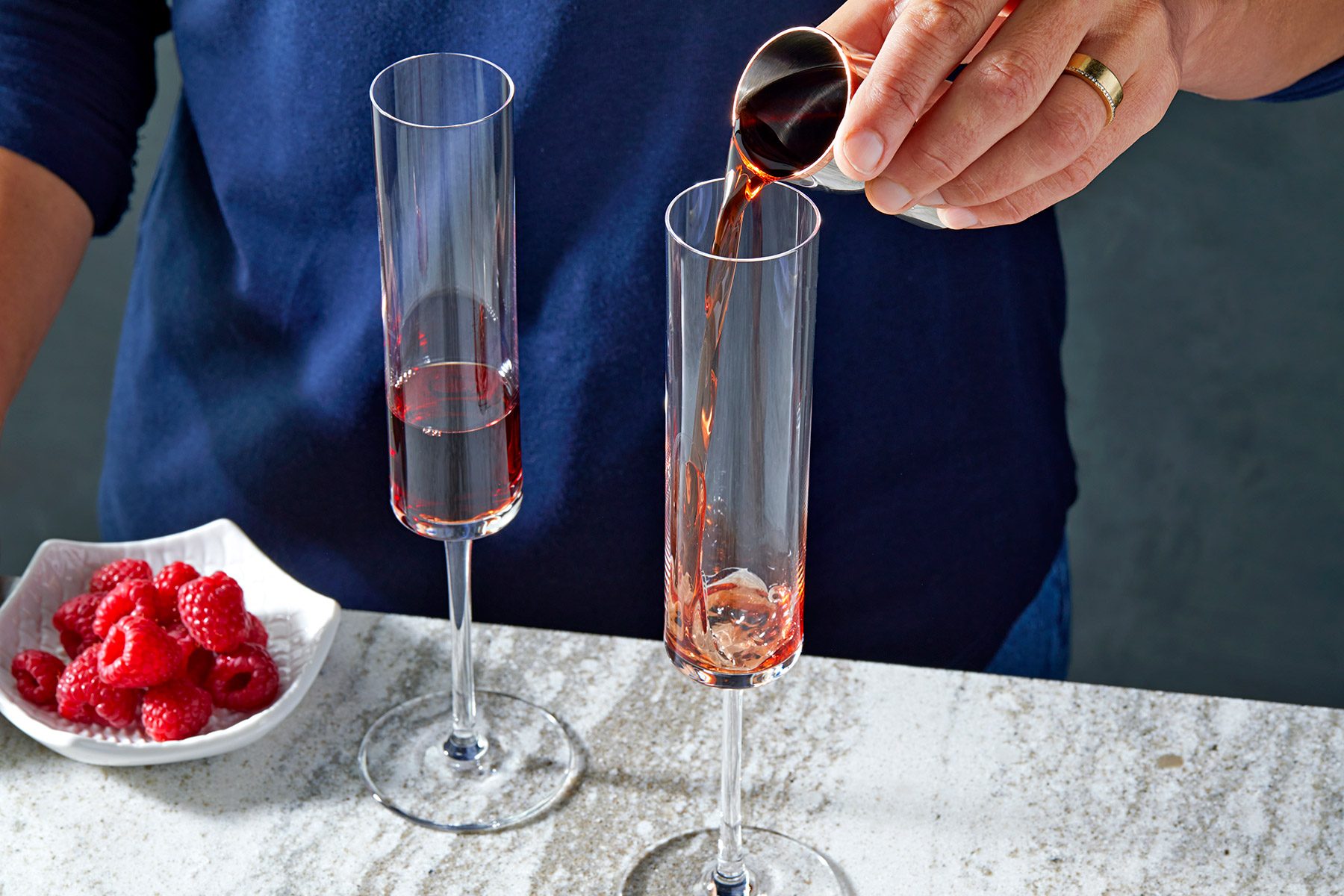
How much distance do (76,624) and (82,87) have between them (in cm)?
46

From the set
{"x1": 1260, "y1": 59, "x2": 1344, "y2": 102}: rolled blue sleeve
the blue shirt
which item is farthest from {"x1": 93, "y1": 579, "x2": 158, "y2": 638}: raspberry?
{"x1": 1260, "y1": 59, "x2": 1344, "y2": 102}: rolled blue sleeve

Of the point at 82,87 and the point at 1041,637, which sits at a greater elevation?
the point at 82,87

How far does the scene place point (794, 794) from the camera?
0.94 meters

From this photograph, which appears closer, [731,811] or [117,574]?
[731,811]

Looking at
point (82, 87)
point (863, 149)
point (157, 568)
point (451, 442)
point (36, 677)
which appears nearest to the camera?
point (863, 149)

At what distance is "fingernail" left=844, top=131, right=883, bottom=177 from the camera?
2.42ft

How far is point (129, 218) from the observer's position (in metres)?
2.48

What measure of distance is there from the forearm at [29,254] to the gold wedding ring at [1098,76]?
2.47 feet

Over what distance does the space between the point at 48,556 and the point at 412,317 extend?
37 cm

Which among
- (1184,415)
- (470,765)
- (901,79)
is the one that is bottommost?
(1184,415)

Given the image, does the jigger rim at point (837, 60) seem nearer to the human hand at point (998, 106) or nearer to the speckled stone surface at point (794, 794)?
the human hand at point (998, 106)

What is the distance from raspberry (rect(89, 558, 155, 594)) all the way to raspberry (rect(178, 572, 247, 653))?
78 millimetres

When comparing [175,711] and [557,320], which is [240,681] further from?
[557,320]

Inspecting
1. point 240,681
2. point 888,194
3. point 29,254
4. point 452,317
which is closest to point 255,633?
point 240,681
